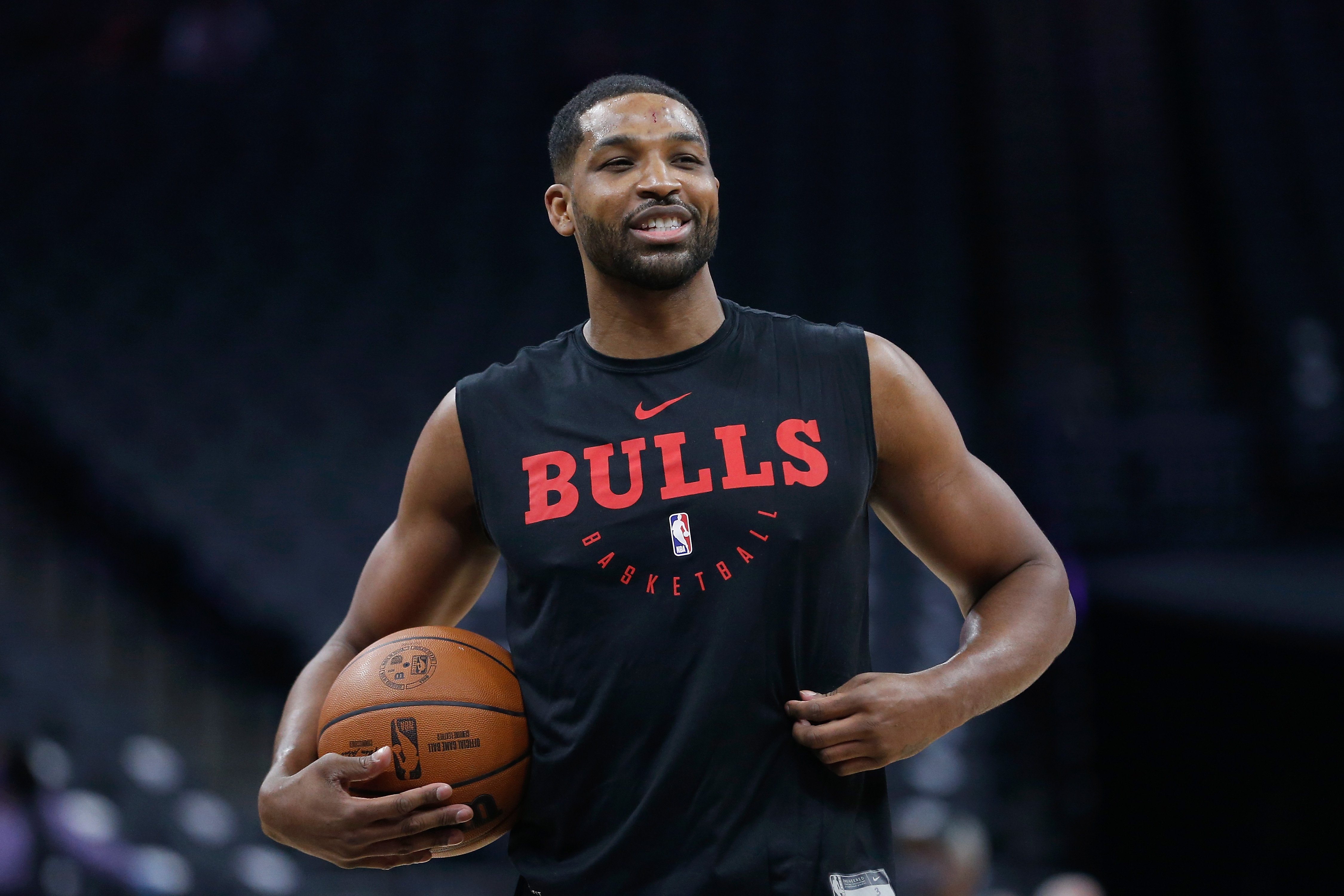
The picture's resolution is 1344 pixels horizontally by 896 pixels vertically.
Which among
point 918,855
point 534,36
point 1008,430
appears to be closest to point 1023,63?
point 1008,430

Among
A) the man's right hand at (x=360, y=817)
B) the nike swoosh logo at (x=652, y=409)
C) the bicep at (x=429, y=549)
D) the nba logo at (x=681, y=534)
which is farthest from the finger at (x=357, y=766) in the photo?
the nike swoosh logo at (x=652, y=409)

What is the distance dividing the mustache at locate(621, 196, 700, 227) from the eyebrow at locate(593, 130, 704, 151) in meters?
→ 0.11

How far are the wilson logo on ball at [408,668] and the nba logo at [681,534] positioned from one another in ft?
1.27

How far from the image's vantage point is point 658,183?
1.65 m

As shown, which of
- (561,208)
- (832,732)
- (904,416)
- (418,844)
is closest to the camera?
(832,732)

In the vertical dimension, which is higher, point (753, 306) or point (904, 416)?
point (753, 306)

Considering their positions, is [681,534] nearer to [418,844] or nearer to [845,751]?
[845,751]

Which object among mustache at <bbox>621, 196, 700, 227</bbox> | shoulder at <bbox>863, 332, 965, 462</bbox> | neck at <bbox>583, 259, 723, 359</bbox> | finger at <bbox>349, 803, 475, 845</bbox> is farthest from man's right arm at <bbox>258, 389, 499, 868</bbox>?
shoulder at <bbox>863, 332, 965, 462</bbox>

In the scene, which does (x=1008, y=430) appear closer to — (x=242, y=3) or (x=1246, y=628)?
(x=1246, y=628)

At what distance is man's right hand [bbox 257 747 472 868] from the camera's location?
56.9 inches

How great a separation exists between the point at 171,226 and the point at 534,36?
237 cm

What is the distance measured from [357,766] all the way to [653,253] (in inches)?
32.6

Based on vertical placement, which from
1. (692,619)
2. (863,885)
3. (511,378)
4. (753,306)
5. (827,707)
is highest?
(753,306)

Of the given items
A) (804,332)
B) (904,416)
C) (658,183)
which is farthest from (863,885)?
(658,183)
